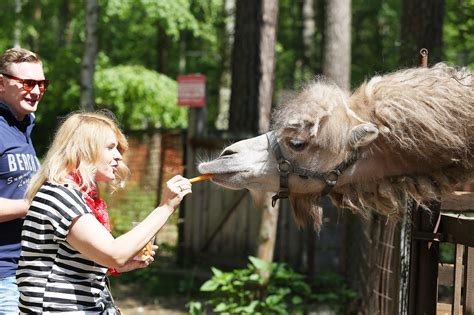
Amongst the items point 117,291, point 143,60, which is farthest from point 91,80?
point 143,60

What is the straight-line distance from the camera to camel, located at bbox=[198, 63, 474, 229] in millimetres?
3324

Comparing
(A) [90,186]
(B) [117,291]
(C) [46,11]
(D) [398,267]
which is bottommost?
(B) [117,291]

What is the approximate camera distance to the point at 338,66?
50.8 feet

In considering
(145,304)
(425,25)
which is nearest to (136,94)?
(145,304)

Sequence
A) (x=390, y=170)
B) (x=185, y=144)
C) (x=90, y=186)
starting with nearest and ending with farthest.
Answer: (x=90, y=186) < (x=390, y=170) < (x=185, y=144)

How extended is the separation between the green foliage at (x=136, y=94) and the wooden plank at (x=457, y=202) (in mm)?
14494

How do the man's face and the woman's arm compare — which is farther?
the man's face

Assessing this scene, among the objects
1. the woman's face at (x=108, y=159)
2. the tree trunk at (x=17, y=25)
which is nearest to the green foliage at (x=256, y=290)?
the woman's face at (x=108, y=159)

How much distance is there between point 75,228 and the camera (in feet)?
9.52

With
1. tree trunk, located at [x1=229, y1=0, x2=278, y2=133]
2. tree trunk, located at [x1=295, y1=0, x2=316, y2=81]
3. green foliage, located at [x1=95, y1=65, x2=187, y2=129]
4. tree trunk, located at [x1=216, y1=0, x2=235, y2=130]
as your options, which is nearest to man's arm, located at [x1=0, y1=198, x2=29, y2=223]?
tree trunk, located at [x1=229, y1=0, x2=278, y2=133]

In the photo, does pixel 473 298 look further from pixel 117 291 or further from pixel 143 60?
pixel 143 60

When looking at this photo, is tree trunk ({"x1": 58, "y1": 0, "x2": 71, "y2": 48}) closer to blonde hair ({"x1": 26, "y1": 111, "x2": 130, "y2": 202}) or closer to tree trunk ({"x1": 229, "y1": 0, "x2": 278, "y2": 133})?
tree trunk ({"x1": 229, "y1": 0, "x2": 278, "y2": 133})

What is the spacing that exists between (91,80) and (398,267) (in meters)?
8.25

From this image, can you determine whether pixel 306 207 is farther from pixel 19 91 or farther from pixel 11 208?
pixel 19 91
